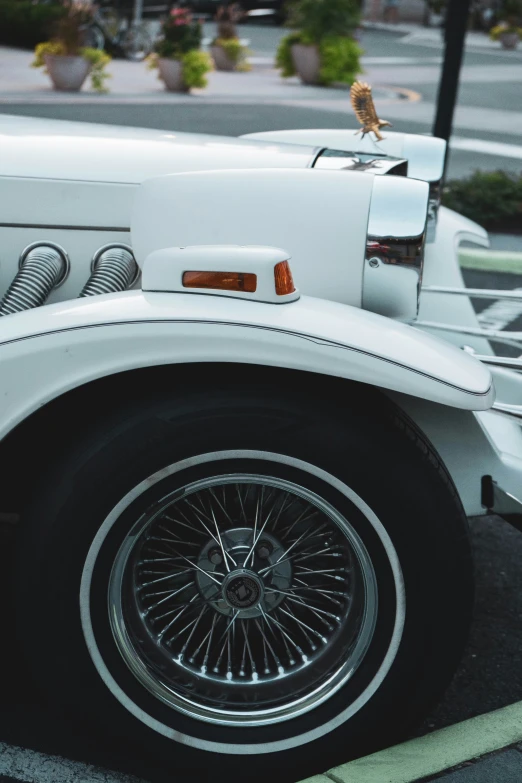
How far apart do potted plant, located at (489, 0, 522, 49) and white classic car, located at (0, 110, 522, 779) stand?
91.5 ft

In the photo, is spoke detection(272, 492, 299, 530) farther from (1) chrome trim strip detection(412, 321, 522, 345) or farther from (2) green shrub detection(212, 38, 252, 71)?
(2) green shrub detection(212, 38, 252, 71)

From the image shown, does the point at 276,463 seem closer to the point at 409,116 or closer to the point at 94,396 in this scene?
the point at 94,396

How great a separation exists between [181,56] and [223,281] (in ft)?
49.2

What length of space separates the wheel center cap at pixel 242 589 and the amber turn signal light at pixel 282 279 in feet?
1.97

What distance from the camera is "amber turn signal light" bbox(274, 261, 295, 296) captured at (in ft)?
6.62

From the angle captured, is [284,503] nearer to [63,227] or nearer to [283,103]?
[63,227]

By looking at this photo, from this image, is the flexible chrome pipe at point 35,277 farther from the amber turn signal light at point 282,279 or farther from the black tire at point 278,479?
the amber turn signal light at point 282,279

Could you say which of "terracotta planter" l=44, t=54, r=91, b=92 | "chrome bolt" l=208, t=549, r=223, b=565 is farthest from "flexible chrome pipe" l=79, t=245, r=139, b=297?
"terracotta planter" l=44, t=54, r=91, b=92

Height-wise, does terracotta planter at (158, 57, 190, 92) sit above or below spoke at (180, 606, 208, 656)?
below

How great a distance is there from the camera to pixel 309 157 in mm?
2760

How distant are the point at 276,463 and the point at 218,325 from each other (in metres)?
0.30

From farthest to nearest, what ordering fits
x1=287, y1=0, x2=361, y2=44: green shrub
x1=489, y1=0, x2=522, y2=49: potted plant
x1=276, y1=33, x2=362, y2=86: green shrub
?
1. x1=489, y1=0, x2=522, y2=49: potted plant
2. x1=276, y1=33, x2=362, y2=86: green shrub
3. x1=287, y1=0, x2=361, y2=44: green shrub

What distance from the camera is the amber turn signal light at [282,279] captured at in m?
2.02

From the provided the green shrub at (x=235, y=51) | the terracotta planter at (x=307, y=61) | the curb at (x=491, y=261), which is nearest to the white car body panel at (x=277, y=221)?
the curb at (x=491, y=261)
